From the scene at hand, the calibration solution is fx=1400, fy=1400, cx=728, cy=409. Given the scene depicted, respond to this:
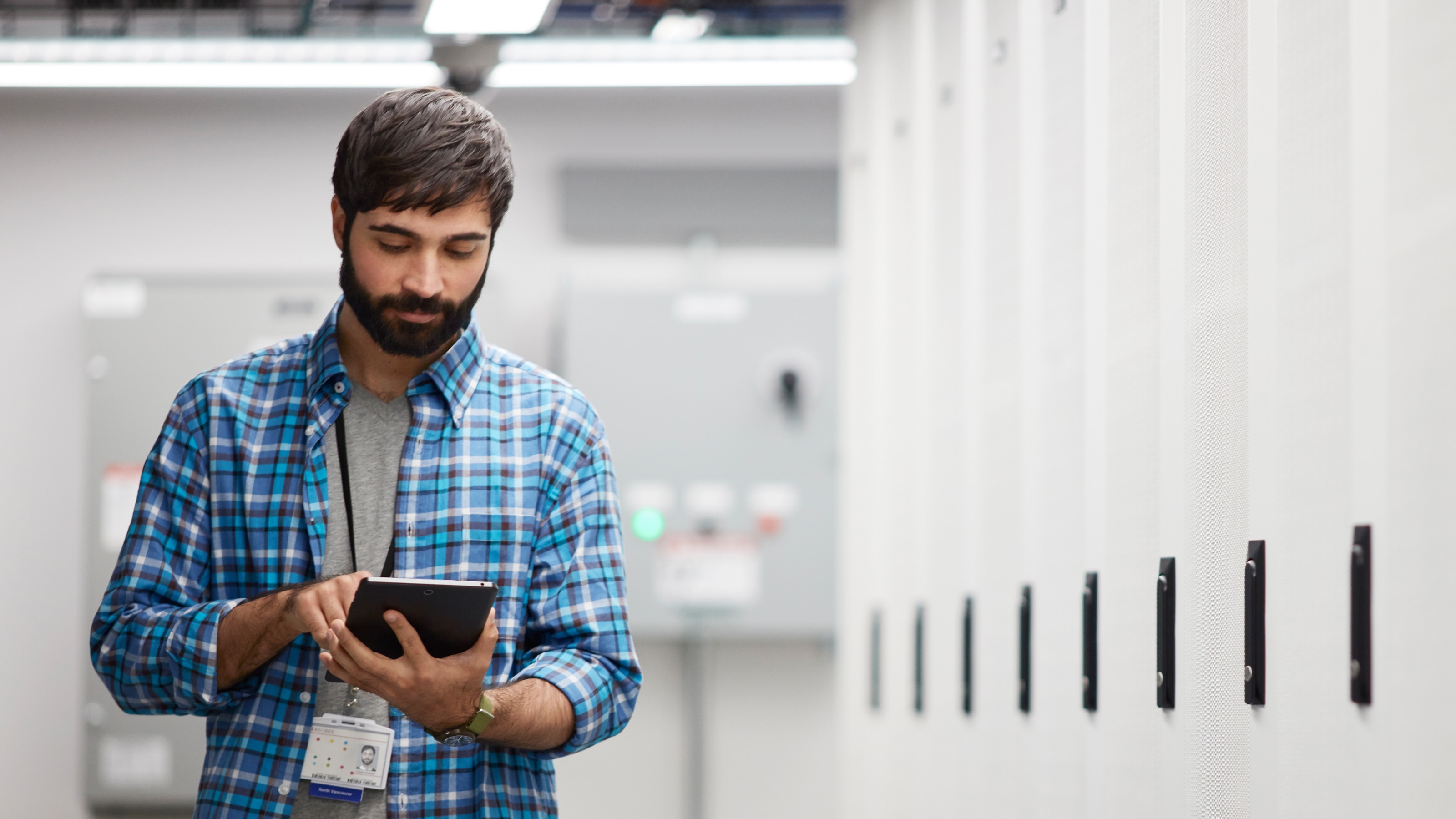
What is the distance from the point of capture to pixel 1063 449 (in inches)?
84.6

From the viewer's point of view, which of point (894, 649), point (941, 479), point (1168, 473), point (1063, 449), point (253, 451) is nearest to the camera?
point (253, 451)

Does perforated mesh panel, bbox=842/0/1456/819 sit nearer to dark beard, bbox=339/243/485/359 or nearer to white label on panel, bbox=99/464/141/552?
dark beard, bbox=339/243/485/359

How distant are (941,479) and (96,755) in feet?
9.66

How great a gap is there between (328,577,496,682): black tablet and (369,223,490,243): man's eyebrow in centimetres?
38

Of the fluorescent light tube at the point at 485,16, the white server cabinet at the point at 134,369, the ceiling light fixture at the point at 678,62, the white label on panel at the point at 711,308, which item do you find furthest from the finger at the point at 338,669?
the white label on panel at the point at 711,308

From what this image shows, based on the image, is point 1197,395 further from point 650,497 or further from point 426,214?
point 650,497

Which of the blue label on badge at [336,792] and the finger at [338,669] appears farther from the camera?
the blue label on badge at [336,792]

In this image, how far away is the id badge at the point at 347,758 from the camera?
147cm

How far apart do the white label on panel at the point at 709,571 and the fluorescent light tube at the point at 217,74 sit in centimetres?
165

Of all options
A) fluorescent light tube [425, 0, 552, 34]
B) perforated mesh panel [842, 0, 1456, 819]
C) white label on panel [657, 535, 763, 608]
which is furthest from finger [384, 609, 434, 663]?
white label on panel [657, 535, 763, 608]

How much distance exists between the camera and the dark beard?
1513 mm

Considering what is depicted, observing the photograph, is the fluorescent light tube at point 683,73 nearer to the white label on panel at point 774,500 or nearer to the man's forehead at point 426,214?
the white label on panel at point 774,500

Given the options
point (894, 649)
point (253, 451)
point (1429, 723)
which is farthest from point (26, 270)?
point (1429, 723)

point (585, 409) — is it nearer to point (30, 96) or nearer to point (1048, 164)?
point (1048, 164)
